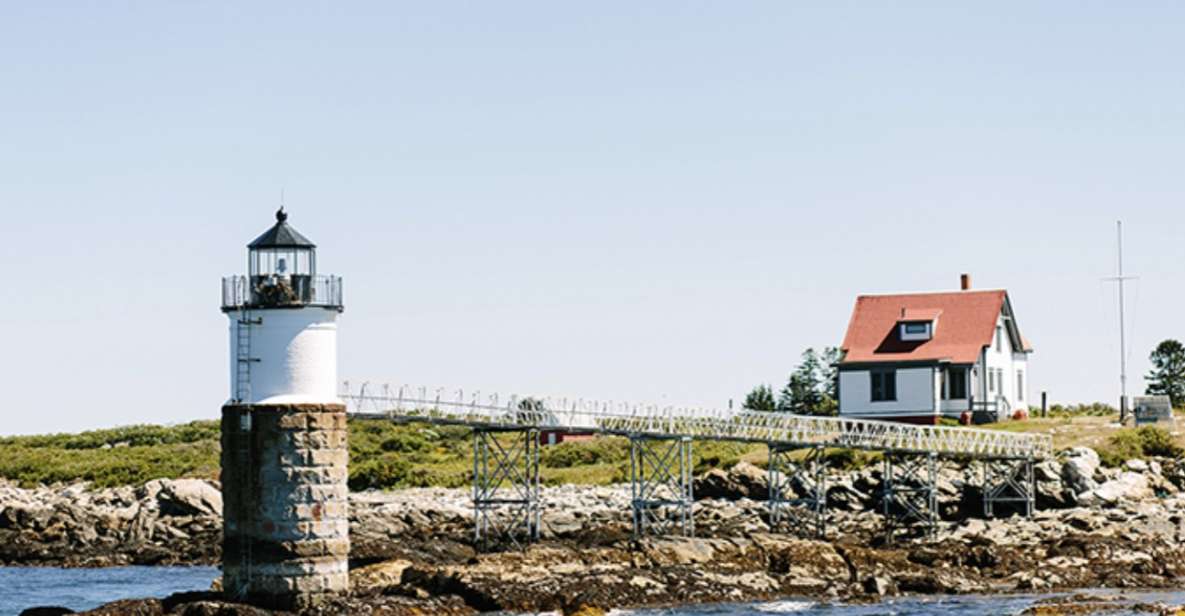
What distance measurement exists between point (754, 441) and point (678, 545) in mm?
11444

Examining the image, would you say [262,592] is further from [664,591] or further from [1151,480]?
[1151,480]

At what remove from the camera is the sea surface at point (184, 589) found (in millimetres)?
40500

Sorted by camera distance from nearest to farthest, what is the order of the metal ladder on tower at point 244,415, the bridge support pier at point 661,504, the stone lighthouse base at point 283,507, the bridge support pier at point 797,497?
the stone lighthouse base at point 283,507 → the metal ladder on tower at point 244,415 → the bridge support pier at point 661,504 → the bridge support pier at point 797,497

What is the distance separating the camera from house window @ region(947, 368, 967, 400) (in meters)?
72.4

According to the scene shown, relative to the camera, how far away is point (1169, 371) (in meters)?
84.4

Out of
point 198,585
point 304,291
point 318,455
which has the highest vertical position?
point 304,291

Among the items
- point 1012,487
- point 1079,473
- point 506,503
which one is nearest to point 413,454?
point 1012,487

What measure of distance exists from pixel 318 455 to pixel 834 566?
14.2m

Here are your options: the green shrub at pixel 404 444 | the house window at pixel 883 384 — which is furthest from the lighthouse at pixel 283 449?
the green shrub at pixel 404 444

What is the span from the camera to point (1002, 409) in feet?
246

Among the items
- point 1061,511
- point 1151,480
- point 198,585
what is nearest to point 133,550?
point 198,585

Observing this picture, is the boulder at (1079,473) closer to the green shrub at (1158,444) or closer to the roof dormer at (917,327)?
the green shrub at (1158,444)

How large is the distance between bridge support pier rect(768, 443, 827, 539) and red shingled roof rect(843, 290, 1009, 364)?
435 inches

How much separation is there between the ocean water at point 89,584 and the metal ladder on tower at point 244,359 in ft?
30.5
